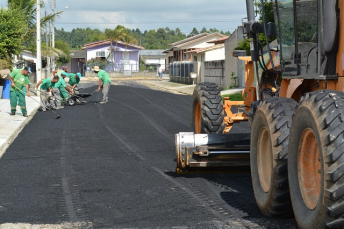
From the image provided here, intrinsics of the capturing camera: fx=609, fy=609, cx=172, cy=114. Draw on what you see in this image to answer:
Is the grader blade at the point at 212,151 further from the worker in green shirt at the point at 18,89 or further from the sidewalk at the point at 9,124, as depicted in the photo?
the worker in green shirt at the point at 18,89

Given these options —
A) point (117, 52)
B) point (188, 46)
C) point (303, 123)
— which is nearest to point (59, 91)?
point (303, 123)

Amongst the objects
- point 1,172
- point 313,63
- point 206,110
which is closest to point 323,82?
point 313,63

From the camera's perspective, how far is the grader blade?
8.65 metres

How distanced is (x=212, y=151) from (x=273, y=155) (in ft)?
8.96

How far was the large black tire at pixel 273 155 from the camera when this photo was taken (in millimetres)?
5910

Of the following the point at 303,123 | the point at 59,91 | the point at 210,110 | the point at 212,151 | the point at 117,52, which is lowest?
the point at 212,151

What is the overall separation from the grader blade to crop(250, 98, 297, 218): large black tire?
1.83 metres

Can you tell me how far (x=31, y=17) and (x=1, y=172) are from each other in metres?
30.5

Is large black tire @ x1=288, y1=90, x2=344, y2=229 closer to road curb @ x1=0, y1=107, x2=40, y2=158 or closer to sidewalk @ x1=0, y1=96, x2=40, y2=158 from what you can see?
road curb @ x1=0, y1=107, x2=40, y2=158

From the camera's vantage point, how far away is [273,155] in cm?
595

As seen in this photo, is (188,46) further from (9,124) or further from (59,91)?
(9,124)

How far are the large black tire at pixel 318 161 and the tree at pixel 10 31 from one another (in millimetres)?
31202

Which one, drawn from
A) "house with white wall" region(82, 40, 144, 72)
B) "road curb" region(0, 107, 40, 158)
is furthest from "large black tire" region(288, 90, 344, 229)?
"house with white wall" region(82, 40, 144, 72)

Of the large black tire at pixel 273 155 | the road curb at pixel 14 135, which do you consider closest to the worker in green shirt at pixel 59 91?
the road curb at pixel 14 135
